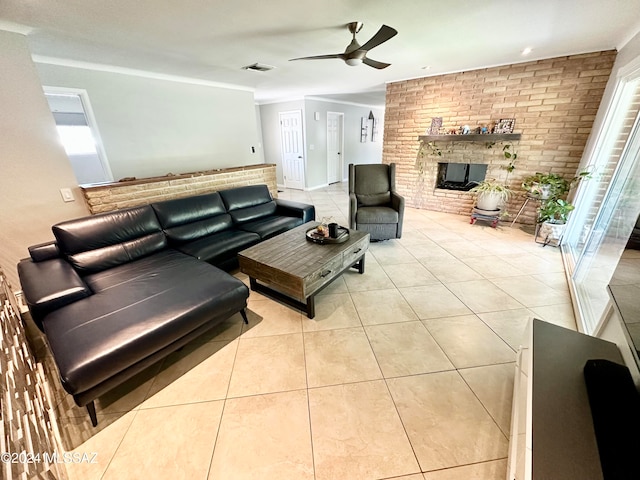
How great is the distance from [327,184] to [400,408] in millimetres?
6600

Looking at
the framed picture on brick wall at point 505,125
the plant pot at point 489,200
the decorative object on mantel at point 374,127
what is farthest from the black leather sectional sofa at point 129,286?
the decorative object on mantel at point 374,127

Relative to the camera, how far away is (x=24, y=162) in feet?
7.63

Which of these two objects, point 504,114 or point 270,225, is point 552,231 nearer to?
point 504,114

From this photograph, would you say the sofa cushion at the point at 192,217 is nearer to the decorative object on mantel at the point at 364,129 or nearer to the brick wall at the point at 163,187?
the brick wall at the point at 163,187

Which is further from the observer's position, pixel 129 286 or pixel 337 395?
pixel 129 286

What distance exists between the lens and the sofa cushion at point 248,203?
130 inches

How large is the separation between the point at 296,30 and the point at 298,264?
7.09 ft

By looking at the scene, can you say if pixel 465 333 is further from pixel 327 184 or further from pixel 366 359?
pixel 327 184

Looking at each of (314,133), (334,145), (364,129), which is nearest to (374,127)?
(364,129)

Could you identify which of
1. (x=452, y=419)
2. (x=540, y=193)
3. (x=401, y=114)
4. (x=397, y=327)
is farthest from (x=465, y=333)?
(x=401, y=114)

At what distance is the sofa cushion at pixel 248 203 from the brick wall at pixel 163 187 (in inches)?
16.9

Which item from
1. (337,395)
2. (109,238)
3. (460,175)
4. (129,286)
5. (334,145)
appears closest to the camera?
(337,395)

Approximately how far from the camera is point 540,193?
3518mm

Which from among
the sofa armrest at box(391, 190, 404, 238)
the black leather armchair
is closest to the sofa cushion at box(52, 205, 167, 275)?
the black leather armchair
